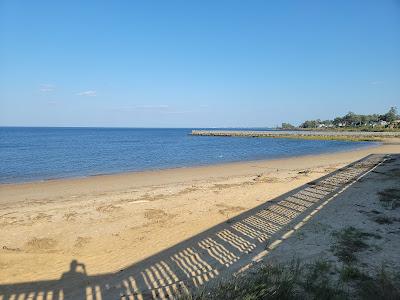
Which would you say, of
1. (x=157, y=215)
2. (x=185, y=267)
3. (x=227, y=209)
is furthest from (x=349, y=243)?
(x=157, y=215)

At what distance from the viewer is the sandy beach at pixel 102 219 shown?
645 centimetres

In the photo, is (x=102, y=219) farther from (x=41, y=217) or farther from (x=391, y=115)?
(x=391, y=115)

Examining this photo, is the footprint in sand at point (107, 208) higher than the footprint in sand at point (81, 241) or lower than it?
lower

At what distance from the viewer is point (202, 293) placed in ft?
12.4

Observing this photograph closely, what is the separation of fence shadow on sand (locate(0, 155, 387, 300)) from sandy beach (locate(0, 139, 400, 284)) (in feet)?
1.07

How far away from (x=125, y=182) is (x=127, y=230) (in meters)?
9.44

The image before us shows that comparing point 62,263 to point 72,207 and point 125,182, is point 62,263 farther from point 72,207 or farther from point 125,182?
point 125,182

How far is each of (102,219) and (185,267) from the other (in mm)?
4416

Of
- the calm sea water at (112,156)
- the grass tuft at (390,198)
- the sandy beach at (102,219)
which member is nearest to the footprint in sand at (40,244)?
the sandy beach at (102,219)

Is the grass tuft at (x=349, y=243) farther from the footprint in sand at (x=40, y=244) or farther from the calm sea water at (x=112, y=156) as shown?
the calm sea water at (x=112, y=156)

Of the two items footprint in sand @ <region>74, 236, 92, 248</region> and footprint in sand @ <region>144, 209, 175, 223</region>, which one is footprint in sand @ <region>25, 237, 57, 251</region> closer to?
footprint in sand @ <region>74, 236, 92, 248</region>

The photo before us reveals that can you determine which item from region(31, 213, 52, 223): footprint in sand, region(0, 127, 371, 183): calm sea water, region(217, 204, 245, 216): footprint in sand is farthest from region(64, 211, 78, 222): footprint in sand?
region(0, 127, 371, 183): calm sea water

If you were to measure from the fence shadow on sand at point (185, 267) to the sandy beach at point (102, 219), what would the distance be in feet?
1.07

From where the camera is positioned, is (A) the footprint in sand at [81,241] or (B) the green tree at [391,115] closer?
(A) the footprint in sand at [81,241]
